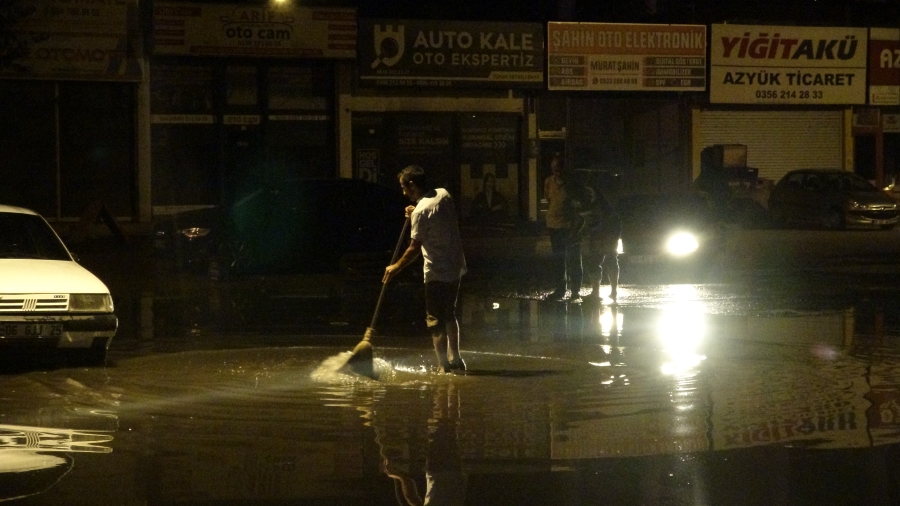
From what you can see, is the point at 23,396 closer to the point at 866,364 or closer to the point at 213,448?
the point at 213,448

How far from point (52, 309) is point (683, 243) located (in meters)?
14.2

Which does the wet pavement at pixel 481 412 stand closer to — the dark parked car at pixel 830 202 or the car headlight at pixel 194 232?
the car headlight at pixel 194 232

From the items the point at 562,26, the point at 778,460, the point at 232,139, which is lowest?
the point at 778,460

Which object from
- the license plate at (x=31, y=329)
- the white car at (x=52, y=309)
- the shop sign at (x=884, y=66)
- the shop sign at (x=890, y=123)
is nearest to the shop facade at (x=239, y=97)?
the shop sign at (x=884, y=66)

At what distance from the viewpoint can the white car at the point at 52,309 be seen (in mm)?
10898

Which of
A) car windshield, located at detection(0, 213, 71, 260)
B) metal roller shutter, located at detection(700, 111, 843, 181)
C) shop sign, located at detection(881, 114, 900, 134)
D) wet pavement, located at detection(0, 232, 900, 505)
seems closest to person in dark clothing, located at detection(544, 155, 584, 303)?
wet pavement, located at detection(0, 232, 900, 505)

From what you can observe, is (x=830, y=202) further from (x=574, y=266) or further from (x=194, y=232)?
(x=194, y=232)

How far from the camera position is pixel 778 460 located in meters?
7.79

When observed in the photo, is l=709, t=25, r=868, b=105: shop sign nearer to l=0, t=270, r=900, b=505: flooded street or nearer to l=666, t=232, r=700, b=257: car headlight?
l=666, t=232, r=700, b=257: car headlight

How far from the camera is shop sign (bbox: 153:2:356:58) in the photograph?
3114cm

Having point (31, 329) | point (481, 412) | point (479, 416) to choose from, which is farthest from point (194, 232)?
point (479, 416)

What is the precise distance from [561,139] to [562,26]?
334cm

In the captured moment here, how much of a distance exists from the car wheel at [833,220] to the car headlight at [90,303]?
25186mm

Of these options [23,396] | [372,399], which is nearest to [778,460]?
[372,399]
